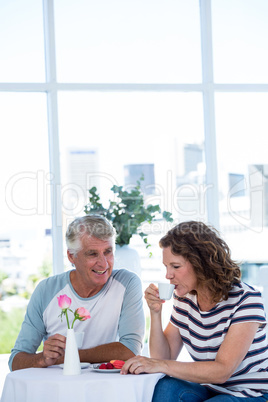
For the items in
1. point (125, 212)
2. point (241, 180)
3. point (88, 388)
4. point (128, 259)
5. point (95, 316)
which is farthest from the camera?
point (241, 180)

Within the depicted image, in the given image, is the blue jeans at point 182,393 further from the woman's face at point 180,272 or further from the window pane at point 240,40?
the window pane at point 240,40

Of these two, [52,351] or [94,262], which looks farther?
[94,262]

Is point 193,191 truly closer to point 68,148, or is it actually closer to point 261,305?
point 68,148

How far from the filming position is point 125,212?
3.97m

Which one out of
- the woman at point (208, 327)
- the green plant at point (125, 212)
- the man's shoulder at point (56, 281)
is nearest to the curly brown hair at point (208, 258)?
the woman at point (208, 327)

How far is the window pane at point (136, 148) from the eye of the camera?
4.41 meters

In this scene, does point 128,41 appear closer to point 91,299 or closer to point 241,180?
point 241,180

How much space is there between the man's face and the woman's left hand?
0.73 m

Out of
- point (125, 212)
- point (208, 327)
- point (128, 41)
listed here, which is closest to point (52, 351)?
point (208, 327)

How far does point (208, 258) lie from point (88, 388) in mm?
656

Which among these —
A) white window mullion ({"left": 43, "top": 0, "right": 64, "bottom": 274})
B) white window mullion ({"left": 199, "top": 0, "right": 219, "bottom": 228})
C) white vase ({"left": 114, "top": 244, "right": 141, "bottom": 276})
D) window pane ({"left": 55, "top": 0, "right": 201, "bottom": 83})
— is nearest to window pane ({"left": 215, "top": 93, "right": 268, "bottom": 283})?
white window mullion ({"left": 199, "top": 0, "right": 219, "bottom": 228})

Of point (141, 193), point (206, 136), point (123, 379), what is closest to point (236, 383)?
point (123, 379)

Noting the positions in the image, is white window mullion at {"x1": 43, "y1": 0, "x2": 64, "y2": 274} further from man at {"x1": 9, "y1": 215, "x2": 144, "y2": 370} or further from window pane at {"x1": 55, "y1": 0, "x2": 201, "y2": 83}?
man at {"x1": 9, "y1": 215, "x2": 144, "y2": 370}

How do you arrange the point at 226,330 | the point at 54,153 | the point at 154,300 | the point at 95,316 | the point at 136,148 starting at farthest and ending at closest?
the point at 136,148 → the point at 54,153 → the point at 95,316 → the point at 154,300 → the point at 226,330
